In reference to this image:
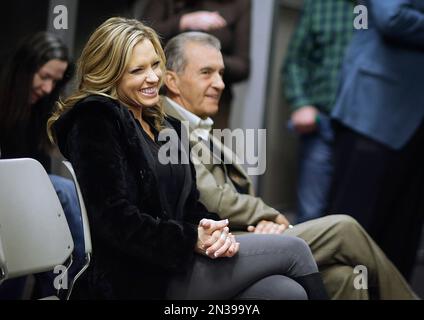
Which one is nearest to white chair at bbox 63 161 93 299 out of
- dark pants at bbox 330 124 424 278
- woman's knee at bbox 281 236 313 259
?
woman's knee at bbox 281 236 313 259

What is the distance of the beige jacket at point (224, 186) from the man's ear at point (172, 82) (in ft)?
0.13

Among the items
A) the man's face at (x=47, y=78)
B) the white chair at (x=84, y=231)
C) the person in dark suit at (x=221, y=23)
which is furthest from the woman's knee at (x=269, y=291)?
the man's face at (x=47, y=78)

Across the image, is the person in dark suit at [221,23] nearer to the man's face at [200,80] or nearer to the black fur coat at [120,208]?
the man's face at [200,80]

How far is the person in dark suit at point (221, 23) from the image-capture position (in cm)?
181

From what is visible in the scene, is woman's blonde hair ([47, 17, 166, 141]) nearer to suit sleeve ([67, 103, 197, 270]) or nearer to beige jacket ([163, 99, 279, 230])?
suit sleeve ([67, 103, 197, 270])

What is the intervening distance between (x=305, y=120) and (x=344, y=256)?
707mm

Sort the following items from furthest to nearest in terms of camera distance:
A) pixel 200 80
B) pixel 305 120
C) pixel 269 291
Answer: pixel 305 120 < pixel 200 80 < pixel 269 291

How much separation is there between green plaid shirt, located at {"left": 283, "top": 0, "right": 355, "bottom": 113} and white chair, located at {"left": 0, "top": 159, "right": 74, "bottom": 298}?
1067 millimetres

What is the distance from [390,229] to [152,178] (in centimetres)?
115

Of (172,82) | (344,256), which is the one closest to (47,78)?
(172,82)

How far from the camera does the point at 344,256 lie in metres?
1.78

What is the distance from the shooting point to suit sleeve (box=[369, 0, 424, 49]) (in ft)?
6.72

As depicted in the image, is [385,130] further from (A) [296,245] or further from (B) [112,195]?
(B) [112,195]

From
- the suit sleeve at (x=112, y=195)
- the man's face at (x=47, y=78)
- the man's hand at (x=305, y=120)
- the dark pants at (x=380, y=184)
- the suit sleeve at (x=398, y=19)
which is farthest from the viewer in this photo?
the man's hand at (x=305, y=120)
